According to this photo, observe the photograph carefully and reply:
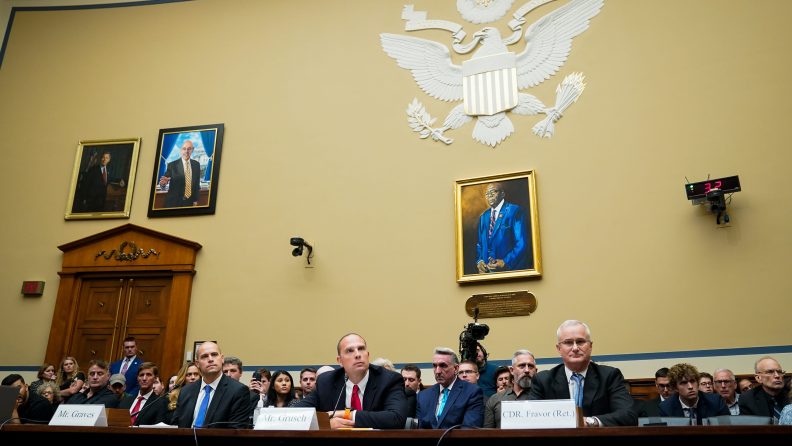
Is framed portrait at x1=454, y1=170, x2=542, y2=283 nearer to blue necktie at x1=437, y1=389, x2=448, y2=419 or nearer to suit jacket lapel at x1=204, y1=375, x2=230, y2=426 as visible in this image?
blue necktie at x1=437, y1=389, x2=448, y2=419

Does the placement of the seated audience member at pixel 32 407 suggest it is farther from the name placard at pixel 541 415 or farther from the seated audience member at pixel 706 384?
the seated audience member at pixel 706 384

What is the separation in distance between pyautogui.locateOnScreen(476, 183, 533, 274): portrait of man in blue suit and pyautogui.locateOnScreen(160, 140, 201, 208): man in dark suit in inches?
154

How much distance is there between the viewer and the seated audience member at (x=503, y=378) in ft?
18.3

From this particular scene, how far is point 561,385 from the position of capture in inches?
139

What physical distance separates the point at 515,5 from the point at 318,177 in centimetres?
342

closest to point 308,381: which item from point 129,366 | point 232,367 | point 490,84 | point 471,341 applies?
point 232,367

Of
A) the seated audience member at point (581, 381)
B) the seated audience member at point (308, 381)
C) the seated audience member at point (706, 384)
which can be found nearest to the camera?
the seated audience member at point (581, 381)

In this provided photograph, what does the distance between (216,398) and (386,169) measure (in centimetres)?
446

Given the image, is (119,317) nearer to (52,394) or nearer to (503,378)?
(52,394)

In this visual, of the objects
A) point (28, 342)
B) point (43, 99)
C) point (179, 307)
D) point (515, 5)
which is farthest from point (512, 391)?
point (43, 99)

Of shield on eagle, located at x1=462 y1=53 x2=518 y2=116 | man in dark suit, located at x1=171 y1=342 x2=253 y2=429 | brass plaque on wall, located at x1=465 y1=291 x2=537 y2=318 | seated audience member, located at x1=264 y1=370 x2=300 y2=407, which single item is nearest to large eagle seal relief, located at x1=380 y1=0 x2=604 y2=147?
shield on eagle, located at x1=462 y1=53 x2=518 y2=116

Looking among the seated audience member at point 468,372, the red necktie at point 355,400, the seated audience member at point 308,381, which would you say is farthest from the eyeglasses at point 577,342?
the seated audience member at point 308,381

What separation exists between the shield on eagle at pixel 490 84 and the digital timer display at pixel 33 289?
20.0 feet

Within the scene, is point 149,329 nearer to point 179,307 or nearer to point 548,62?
point 179,307
